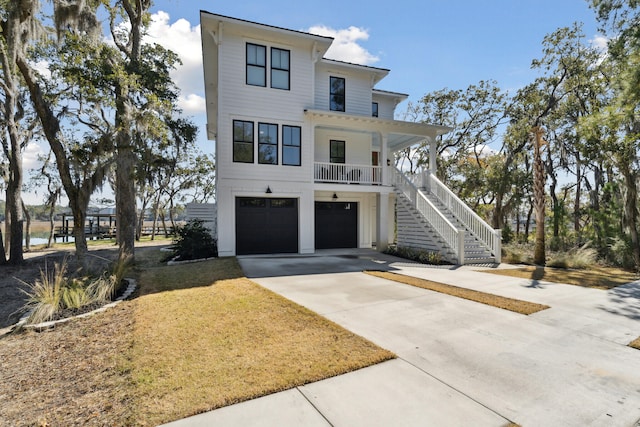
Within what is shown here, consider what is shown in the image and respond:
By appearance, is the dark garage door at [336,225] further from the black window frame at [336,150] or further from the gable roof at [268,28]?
the gable roof at [268,28]

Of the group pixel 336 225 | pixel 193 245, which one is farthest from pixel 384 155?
pixel 193 245

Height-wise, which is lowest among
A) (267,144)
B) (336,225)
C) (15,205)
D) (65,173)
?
(336,225)

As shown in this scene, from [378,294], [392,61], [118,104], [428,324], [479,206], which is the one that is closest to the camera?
[428,324]

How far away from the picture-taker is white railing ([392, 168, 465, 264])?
35.6 feet

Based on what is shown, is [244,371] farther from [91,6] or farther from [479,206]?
[479,206]

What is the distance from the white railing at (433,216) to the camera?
35.6 ft

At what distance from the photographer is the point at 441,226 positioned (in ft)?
38.5

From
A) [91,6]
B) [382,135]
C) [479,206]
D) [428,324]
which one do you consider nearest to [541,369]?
[428,324]

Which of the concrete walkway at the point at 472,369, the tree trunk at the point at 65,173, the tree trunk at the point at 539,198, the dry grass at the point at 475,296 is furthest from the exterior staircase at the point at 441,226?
the tree trunk at the point at 65,173

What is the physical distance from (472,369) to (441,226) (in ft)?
29.6

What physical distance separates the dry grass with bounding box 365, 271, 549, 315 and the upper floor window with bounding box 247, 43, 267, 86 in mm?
9326

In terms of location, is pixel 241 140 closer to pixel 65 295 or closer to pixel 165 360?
pixel 65 295

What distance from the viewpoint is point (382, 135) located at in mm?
14391

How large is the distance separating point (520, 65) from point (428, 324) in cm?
1911
